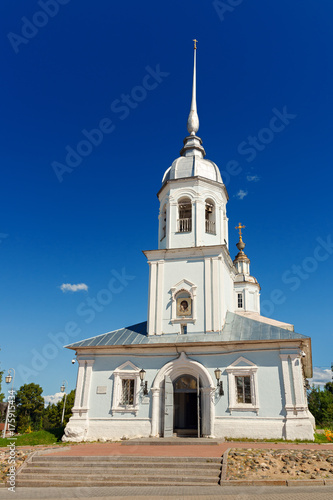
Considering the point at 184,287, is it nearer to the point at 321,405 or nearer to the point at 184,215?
the point at 184,215

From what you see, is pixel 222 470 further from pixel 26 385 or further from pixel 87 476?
pixel 26 385

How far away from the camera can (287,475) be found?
869 cm

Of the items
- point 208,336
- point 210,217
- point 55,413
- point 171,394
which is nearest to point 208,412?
point 171,394

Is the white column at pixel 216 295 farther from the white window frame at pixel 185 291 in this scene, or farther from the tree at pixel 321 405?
the tree at pixel 321 405

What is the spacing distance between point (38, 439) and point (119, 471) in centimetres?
762

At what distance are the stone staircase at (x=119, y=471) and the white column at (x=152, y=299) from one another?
758 centimetres

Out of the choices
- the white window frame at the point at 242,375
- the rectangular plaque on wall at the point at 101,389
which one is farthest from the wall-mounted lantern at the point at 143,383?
the white window frame at the point at 242,375

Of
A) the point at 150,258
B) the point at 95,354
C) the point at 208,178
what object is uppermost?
the point at 208,178

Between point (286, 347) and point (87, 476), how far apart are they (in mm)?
9091

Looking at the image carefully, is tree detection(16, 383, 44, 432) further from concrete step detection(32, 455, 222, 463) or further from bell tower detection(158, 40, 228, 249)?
concrete step detection(32, 455, 222, 463)

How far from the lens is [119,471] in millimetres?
9820

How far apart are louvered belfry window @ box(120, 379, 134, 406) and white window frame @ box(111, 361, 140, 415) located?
0.13 metres

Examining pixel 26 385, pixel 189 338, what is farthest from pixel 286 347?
pixel 26 385

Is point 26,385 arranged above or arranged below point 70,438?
above
